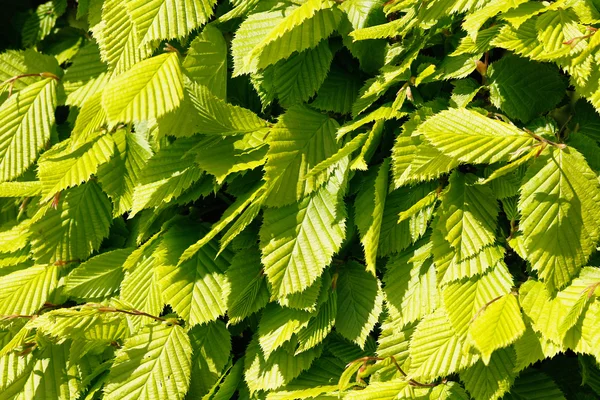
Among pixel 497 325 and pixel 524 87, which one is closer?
pixel 497 325

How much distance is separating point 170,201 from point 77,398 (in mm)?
870

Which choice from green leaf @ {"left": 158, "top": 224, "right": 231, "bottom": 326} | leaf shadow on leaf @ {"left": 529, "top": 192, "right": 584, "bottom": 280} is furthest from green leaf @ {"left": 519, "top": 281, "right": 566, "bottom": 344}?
green leaf @ {"left": 158, "top": 224, "right": 231, "bottom": 326}

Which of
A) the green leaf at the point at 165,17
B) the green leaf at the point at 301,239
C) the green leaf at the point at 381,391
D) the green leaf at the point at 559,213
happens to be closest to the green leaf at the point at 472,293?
the green leaf at the point at 559,213

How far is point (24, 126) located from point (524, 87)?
5.86 ft

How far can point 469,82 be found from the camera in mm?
1689

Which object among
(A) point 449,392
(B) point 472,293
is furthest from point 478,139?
(A) point 449,392

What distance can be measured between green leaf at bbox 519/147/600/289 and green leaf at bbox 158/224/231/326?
931 mm

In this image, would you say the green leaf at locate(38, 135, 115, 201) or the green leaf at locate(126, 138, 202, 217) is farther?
the green leaf at locate(38, 135, 115, 201)

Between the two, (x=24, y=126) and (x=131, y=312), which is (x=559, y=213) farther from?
(x=24, y=126)

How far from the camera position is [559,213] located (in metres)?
1.47

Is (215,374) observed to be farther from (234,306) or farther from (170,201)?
(170,201)

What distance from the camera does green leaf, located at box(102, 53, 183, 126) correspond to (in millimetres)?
1656

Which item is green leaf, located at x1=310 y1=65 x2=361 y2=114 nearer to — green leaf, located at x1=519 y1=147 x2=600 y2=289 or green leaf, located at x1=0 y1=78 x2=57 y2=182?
green leaf, located at x1=519 y1=147 x2=600 y2=289

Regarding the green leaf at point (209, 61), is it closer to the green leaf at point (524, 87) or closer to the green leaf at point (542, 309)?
the green leaf at point (524, 87)
